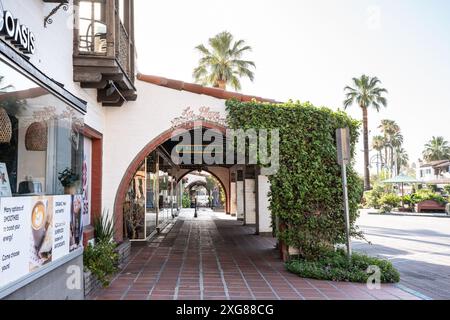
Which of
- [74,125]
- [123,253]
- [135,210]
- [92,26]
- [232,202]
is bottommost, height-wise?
[123,253]

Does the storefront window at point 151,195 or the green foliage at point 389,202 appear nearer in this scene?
the storefront window at point 151,195

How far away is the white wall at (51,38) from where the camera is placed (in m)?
5.15

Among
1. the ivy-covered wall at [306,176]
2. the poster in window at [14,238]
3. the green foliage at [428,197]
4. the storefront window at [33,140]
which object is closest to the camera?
the poster in window at [14,238]

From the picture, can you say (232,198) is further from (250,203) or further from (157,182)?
(157,182)

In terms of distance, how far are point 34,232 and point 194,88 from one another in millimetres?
6146

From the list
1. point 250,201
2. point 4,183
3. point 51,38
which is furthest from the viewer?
point 250,201

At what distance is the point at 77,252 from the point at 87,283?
63 cm

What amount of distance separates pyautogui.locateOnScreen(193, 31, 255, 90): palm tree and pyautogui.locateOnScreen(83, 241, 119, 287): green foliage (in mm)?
18184

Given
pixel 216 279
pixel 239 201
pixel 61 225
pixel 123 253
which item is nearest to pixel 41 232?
pixel 61 225

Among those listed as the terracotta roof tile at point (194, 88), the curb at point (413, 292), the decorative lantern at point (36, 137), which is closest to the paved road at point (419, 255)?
the curb at point (413, 292)

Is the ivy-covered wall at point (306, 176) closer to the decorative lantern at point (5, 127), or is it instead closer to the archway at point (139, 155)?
the archway at point (139, 155)

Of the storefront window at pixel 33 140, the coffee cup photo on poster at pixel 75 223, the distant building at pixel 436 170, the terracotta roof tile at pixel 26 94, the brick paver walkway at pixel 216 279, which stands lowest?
the brick paver walkway at pixel 216 279

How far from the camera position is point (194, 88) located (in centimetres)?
957
